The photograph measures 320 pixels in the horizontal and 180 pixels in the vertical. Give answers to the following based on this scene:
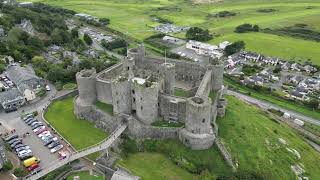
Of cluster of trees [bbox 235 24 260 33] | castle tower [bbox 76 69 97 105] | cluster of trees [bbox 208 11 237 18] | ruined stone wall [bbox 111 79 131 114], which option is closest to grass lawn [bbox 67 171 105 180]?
ruined stone wall [bbox 111 79 131 114]

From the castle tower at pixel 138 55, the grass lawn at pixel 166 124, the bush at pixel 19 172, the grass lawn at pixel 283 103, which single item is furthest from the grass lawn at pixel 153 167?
the grass lawn at pixel 283 103

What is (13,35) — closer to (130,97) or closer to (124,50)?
(124,50)

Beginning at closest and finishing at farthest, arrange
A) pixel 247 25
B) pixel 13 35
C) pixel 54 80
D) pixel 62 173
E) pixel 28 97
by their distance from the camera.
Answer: pixel 62 173 < pixel 28 97 < pixel 54 80 < pixel 13 35 < pixel 247 25

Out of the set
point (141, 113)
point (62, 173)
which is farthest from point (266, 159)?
point (62, 173)

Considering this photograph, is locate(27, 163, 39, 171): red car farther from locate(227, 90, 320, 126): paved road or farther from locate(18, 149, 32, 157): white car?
locate(227, 90, 320, 126): paved road

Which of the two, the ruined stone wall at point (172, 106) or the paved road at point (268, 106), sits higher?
the ruined stone wall at point (172, 106)

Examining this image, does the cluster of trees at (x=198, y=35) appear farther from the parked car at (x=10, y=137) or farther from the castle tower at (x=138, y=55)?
the parked car at (x=10, y=137)

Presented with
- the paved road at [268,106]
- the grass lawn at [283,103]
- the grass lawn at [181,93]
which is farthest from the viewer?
the grass lawn at [283,103]
